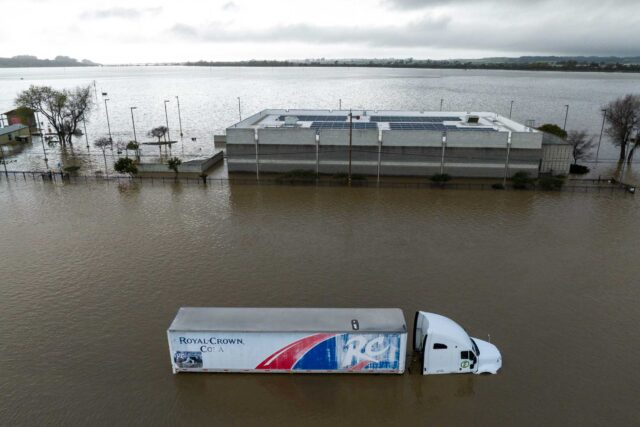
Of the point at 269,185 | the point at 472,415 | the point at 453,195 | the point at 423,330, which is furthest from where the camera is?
the point at 269,185

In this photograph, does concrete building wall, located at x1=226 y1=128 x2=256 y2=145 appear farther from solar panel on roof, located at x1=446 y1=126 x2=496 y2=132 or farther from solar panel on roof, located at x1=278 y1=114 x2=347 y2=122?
solar panel on roof, located at x1=446 y1=126 x2=496 y2=132

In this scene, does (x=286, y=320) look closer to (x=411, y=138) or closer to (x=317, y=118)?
(x=411, y=138)

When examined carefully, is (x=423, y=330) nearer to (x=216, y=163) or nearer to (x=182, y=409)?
(x=182, y=409)

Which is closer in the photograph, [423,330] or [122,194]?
[423,330]

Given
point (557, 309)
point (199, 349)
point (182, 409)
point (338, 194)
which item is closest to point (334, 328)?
point (199, 349)

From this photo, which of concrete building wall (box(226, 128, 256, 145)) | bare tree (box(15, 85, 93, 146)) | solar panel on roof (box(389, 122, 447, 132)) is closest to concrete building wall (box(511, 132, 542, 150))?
solar panel on roof (box(389, 122, 447, 132))

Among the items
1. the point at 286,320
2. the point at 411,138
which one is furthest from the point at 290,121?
the point at 286,320

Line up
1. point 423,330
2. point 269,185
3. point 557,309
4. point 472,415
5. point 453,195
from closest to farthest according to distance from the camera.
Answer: point 472,415 < point 423,330 < point 557,309 < point 453,195 < point 269,185
